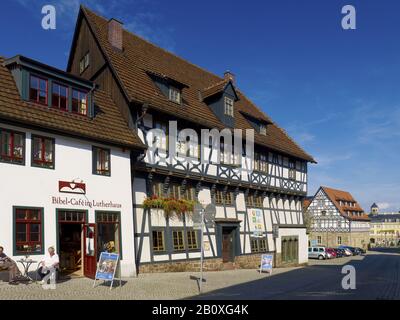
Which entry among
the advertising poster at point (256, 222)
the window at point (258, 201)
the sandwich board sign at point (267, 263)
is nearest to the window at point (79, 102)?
the sandwich board sign at point (267, 263)

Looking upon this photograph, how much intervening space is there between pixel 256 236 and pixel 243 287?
12218mm

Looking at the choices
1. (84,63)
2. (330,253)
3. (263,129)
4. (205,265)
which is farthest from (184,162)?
(330,253)

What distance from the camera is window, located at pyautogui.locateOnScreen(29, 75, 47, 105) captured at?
676 inches

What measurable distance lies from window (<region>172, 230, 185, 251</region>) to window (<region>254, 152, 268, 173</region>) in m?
8.44

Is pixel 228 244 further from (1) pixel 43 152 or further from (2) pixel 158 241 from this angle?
(1) pixel 43 152

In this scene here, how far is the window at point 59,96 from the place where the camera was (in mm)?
17983

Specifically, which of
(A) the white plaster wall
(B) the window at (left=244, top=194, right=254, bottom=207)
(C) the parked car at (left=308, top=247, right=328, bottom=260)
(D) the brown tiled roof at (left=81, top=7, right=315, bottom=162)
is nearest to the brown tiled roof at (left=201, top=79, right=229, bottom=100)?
(D) the brown tiled roof at (left=81, top=7, right=315, bottom=162)

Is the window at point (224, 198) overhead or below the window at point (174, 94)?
below

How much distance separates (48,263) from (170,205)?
26.7 feet

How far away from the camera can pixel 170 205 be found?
22203 millimetres

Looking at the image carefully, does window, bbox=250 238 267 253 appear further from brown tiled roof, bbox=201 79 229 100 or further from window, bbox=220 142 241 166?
brown tiled roof, bbox=201 79 229 100

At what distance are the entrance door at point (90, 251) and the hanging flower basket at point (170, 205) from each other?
12.5 feet

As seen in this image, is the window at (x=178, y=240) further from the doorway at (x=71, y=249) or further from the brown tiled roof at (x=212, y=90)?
the brown tiled roof at (x=212, y=90)
